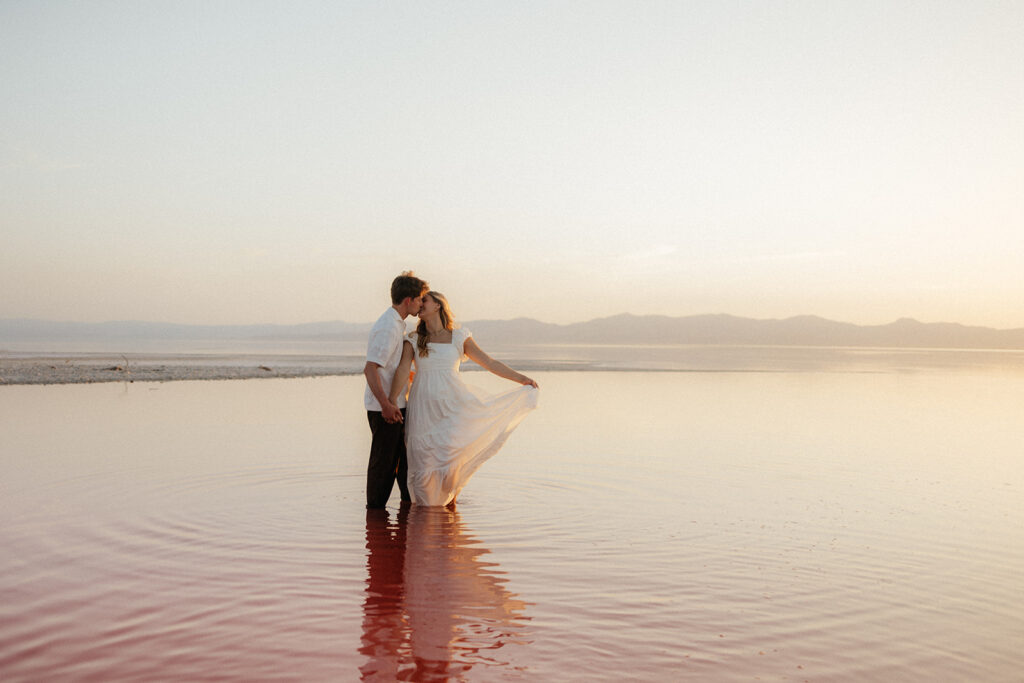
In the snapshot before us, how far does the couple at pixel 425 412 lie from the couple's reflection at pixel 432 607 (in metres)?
0.98

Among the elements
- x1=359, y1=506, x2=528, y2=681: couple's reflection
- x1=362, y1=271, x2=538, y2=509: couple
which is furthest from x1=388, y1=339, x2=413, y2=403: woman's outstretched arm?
x1=359, y1=506, x2=528, y2=681: couple's reflection

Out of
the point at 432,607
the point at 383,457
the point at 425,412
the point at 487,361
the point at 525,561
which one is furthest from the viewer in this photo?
the point at 487,361

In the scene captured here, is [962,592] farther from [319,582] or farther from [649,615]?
[319,582]

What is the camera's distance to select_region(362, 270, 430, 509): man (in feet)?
27.8

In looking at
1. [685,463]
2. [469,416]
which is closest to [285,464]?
[469,416]

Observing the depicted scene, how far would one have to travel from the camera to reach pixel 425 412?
8.92 m


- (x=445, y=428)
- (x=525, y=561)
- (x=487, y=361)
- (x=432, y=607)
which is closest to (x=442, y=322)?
(x=487, y=361)

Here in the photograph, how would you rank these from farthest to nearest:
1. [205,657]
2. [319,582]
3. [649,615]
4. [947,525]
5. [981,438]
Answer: [981,438], [947,525], [319,582], [649,615], [205,657]

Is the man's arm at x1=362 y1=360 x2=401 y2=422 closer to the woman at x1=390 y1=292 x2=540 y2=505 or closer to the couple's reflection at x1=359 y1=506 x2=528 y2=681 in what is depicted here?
the woman at x1=390 y1=292 x2=540 y2=505

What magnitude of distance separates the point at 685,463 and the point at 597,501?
2.85 m

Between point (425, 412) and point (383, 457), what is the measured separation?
63 centimetres

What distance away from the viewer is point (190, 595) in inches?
217

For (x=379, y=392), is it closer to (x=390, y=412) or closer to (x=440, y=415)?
(x=390, y=412)

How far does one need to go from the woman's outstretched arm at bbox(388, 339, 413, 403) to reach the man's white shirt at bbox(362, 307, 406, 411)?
47 millimetres
